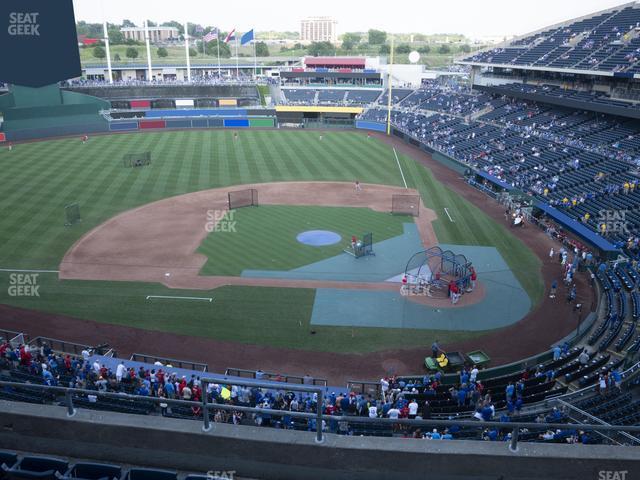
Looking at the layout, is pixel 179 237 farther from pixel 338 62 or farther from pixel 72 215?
pixel 338 62

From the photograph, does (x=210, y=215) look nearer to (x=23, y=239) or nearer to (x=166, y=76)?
(x=23, y=239)

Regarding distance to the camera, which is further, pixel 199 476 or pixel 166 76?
pixel 166 76

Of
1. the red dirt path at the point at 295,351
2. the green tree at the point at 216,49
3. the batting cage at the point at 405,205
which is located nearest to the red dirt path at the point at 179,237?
the batting cage at the point at 405,205

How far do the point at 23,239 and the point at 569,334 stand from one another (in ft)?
102

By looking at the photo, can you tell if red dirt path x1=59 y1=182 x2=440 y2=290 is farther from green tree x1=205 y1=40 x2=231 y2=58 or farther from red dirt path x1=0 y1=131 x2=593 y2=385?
green tree x1=205 y1=40 x2=231 y2=58

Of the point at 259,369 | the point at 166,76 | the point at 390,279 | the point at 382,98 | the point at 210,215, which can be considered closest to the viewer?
the point at 259,369

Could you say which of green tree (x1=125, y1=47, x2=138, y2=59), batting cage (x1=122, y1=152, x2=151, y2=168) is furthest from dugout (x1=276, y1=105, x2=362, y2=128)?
green tree (x1=125, y1=47, x2=138, y2=59)

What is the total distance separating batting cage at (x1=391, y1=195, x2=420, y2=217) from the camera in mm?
38219

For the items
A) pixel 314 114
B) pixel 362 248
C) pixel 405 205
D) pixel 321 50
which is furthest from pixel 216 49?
pixel 362 248

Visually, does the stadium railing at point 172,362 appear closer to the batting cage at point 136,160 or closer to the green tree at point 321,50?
the batting cage at point 136,160

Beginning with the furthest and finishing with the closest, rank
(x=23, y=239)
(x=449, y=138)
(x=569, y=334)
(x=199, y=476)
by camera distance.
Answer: (x=449, y=138) < (x=23, y=239) < (x=569, y=334) < (x=199, y=476)

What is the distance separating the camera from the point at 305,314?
2397cm

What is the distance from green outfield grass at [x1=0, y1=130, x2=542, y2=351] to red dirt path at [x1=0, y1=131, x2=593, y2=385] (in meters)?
0.68

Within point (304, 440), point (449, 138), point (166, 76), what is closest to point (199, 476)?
point (304, 440)
